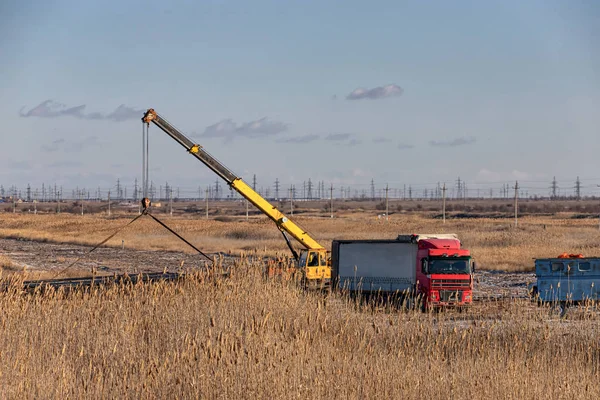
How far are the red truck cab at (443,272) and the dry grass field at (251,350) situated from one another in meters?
9.22

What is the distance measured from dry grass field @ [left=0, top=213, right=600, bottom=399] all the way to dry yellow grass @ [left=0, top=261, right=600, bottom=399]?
0.03 metres

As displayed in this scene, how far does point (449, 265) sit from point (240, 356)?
1912cm

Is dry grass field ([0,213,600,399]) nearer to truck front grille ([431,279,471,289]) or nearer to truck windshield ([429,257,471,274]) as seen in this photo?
truck front grille ([431,279,471,289])

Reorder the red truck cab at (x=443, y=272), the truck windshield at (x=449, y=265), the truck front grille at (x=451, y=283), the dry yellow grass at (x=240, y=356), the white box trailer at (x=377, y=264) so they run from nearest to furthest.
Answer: the dry yellow grass at (x=240, y=356), the red truck cab at (x=443, y=272), the truck front grille at (x=451, y=283), the truck windshield at (x=449, y=265), the white box trailer at (x=377, y=264)

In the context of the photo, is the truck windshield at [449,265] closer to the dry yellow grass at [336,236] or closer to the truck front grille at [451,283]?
the truck front grille at [451,283]

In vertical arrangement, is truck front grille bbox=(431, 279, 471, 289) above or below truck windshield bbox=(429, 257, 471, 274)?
below

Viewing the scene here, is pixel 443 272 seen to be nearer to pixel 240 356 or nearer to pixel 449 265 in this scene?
pixel 449 265

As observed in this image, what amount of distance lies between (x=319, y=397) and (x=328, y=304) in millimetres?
6220

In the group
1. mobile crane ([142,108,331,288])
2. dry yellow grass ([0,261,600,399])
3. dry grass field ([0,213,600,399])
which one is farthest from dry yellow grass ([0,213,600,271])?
dry yellow grass ([0,261,600,399])

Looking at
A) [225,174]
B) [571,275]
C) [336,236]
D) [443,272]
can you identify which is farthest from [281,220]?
[336,236]

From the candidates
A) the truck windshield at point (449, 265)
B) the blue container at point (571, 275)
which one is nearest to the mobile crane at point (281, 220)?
the truck windshield at point (449, 265)

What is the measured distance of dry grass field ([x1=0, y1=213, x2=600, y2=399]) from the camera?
32.2 ft

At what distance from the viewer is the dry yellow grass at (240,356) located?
9781 mm

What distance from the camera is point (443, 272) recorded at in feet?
91.4
